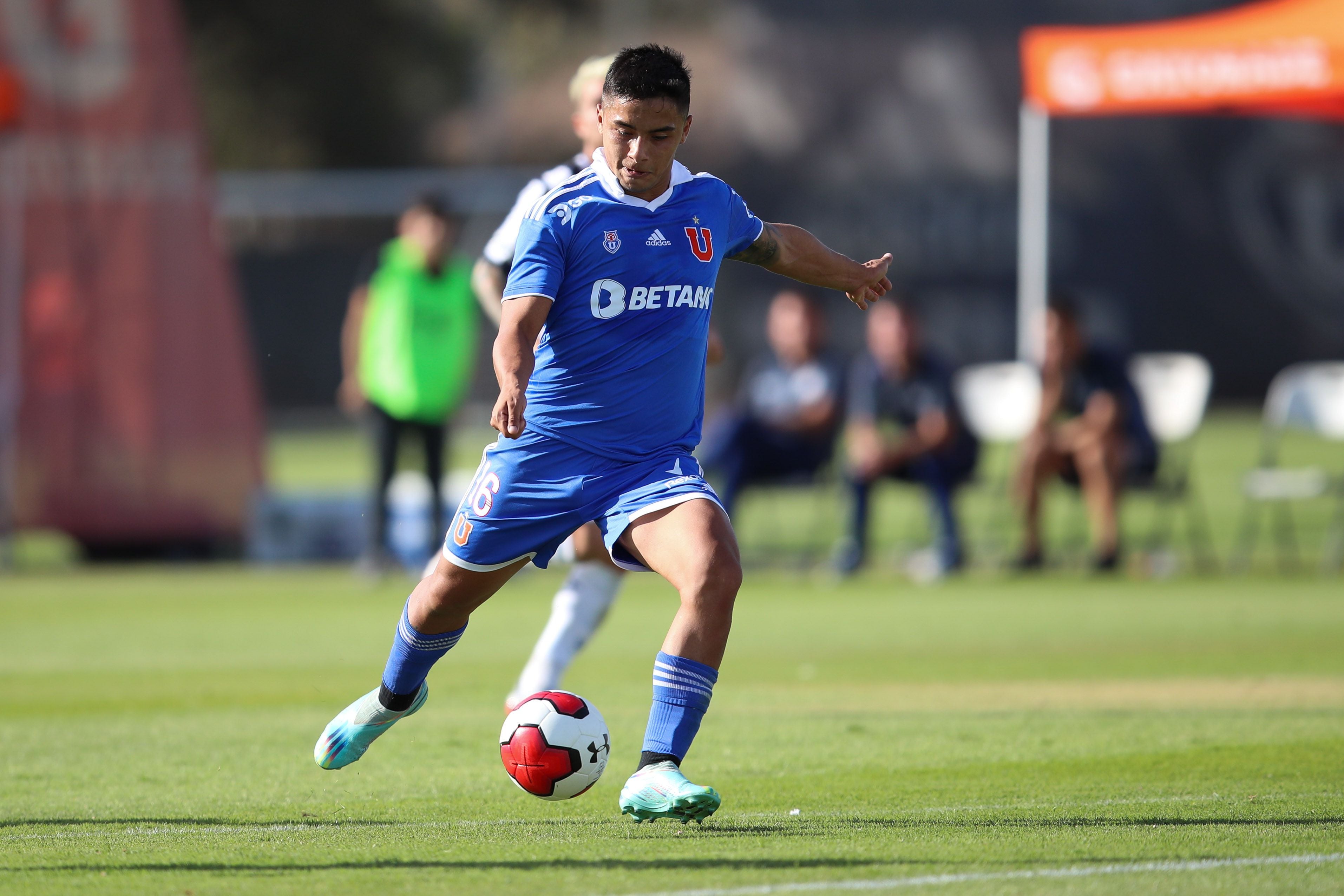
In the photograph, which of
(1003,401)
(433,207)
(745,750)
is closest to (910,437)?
(1003,401)

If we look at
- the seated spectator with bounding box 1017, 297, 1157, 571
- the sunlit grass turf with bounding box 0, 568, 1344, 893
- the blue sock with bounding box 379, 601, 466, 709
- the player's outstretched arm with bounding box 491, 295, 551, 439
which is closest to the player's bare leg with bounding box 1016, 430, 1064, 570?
the seated spectator with bounding box 1017, 297, 1157, 571

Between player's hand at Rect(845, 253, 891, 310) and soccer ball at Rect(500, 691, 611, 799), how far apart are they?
5.18 ft

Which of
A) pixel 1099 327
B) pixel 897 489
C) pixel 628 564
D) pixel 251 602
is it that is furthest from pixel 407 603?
pixel 1099 327

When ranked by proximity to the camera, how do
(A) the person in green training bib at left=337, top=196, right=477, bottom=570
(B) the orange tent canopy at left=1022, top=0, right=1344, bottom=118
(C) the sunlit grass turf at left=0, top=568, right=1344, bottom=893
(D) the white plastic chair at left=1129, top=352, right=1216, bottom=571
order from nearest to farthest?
(C) the sunlit grass turf at left=0, top=568, right=1344, bottom=893, (B) the orange tent canopy at left=1022, top=0, right=1344, bottom=118, (A) the person in green training bib at left=337, top=196, right=477, bottom=570, (D) the white plastic chair at left=1129, top=352, right=1216, bottom=571

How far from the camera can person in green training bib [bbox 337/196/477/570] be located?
1348 centimetres

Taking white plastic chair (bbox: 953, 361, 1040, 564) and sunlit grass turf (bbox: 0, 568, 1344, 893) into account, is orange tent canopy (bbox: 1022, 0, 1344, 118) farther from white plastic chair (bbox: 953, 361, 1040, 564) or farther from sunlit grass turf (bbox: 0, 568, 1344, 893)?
sunlit grass turf (bbox: 0, 568, 1344, 893)

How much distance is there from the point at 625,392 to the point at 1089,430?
8828 millimetres

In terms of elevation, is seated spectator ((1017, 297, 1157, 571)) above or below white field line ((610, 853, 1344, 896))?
above

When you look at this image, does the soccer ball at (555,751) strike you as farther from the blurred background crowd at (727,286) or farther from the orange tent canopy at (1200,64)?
the orange tent canopy at (1200,64)

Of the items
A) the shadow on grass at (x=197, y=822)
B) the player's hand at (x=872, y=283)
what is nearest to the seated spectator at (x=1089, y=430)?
the player's hand at (x=872, y=283)

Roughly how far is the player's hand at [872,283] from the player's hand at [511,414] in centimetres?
133

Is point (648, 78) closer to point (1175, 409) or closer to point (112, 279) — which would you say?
point (1175, 409)

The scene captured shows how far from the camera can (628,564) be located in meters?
5.57

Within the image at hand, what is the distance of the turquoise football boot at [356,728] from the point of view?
5934 mm
